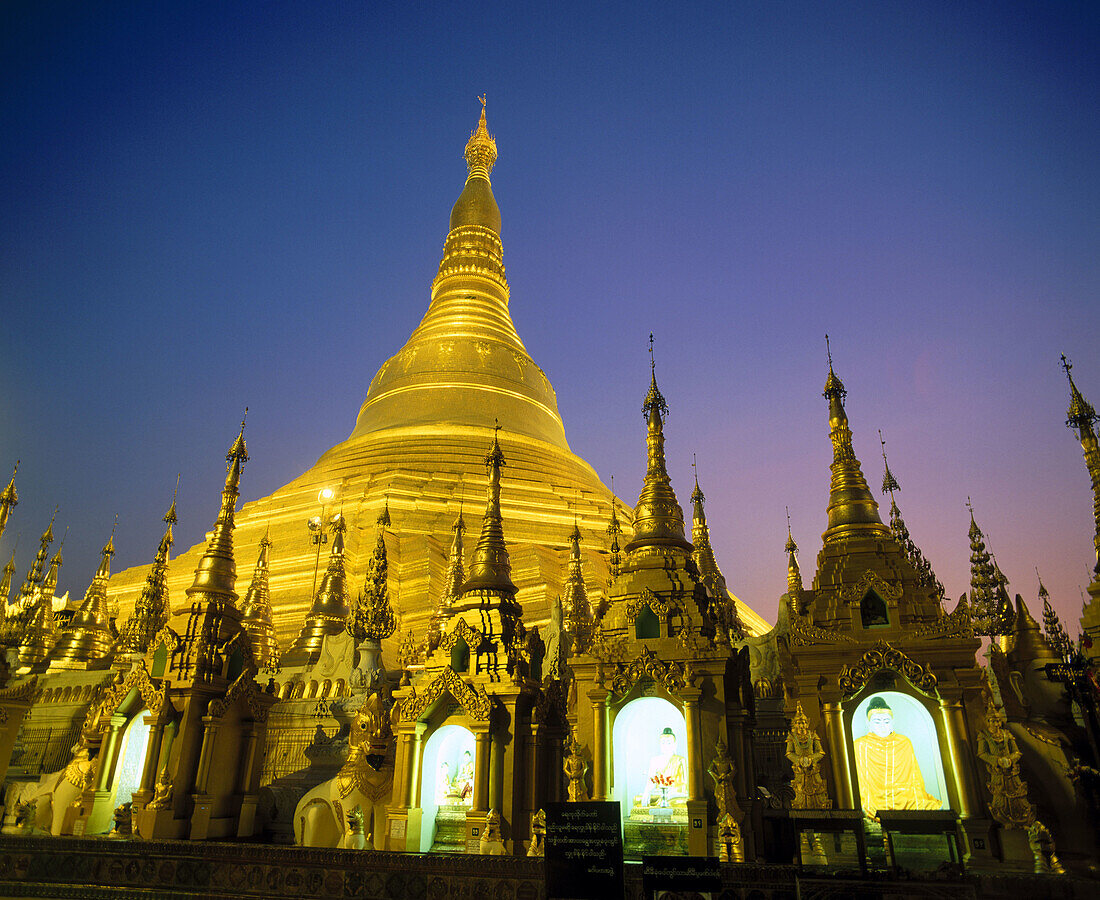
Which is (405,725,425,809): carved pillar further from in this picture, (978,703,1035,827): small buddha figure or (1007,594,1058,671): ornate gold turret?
(1007,594,1058,671): ornate gold turret

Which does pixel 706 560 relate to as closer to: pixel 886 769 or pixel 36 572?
pixel 886 769

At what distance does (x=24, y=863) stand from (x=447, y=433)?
98.3 ft

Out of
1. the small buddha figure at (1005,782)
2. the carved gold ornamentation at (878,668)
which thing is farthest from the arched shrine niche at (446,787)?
the small buddha figure at (1005,782)

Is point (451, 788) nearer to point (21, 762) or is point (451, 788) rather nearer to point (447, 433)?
point (21, 762)

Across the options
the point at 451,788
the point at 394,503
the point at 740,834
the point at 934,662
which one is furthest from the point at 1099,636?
the point at 394,503

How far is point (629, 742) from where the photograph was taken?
11570 millimetres

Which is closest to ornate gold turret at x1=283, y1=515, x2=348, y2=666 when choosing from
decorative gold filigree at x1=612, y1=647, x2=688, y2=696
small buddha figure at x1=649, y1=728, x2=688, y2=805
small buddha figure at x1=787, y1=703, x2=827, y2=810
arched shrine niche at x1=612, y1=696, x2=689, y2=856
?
arched shrine niche at x1=612, y1=696, x2=689, y2=856

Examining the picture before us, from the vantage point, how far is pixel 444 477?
35.2 meters

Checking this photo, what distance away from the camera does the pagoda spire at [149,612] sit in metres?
23.4

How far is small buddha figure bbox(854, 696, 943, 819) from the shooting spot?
11281 mm

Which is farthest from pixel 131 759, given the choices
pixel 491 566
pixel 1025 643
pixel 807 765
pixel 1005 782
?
pixel 1025 643

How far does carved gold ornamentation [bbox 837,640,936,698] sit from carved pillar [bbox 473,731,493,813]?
228 inches

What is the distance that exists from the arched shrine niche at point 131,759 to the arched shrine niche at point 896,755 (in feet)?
41.1

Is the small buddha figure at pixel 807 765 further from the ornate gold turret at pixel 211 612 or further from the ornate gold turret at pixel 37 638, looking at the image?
the ornate gold turret at pixel 37 638
